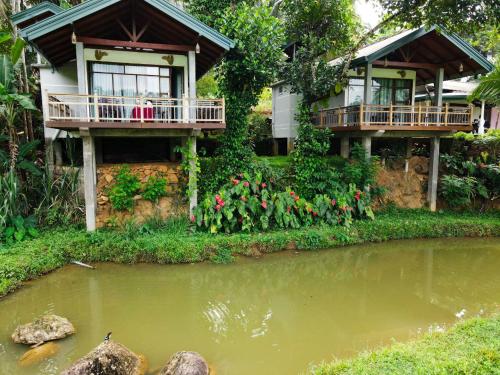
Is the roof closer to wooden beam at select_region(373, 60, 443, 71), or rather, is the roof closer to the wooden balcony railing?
wooden beam at select_region(373, 60, 443, 71)

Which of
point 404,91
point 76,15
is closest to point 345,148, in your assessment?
point 404,91

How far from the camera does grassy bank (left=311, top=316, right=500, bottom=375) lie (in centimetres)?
487

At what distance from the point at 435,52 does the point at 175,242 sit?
39.9 ft

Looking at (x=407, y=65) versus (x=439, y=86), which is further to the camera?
(x=439, y=86)

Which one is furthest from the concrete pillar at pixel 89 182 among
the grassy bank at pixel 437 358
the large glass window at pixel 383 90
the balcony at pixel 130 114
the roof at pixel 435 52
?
the large glass window at pixel 383 90

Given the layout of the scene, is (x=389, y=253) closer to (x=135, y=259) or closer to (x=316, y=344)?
(x=316, y=344)

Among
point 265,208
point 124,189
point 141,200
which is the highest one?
point 124,189

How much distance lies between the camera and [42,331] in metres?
6.45

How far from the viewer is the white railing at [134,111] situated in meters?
10.2

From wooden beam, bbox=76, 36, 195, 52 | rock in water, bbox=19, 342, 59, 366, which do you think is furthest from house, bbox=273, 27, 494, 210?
rock in water, bbox=19, 342, 59, 366

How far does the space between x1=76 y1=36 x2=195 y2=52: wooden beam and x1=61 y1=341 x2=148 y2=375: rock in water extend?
843 cm

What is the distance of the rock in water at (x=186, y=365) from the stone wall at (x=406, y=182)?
1097 cm

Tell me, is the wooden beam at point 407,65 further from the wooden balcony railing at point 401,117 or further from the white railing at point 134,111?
the white railing at point 134,111

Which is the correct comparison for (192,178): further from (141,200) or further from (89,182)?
(89,182)
